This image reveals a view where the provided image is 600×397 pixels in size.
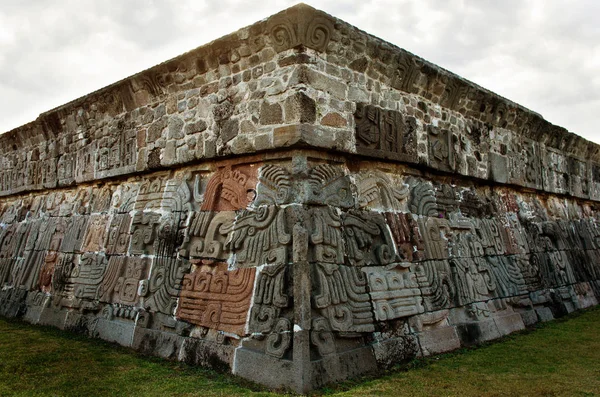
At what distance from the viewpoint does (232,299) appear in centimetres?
428

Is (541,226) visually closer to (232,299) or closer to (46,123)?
(232,299)

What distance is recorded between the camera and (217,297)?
4.42 meters

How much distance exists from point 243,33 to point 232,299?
7.98 feet

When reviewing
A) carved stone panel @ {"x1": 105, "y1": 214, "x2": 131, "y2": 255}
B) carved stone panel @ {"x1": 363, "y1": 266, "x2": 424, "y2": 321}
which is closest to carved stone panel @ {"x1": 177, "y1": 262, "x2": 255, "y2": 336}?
carved stone panel @ {"x1": 363, "y1": 266, "x2": 424, "y2": 321}

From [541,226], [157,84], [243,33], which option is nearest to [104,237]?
[157,84]

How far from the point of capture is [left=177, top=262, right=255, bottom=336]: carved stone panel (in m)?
4.18

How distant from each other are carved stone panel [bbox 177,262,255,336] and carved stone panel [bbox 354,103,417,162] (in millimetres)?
1661

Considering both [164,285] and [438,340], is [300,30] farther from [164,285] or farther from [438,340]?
[438,340]

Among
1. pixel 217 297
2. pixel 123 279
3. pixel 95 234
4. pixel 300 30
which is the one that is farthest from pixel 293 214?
pixel 95 234

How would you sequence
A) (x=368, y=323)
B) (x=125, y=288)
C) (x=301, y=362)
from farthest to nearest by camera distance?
1. (x=125, y=288)
2. (x=368, y=323)
3. (x=301, y=362)

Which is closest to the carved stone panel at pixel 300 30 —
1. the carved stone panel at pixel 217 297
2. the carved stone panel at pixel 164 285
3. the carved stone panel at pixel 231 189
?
the carved stone panel at pixel 231 189

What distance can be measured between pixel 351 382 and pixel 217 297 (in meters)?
1.40

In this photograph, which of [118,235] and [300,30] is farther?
[118,235]

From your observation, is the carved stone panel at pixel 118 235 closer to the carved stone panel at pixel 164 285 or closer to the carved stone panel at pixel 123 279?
the carved stone panel at pixel 123 279
